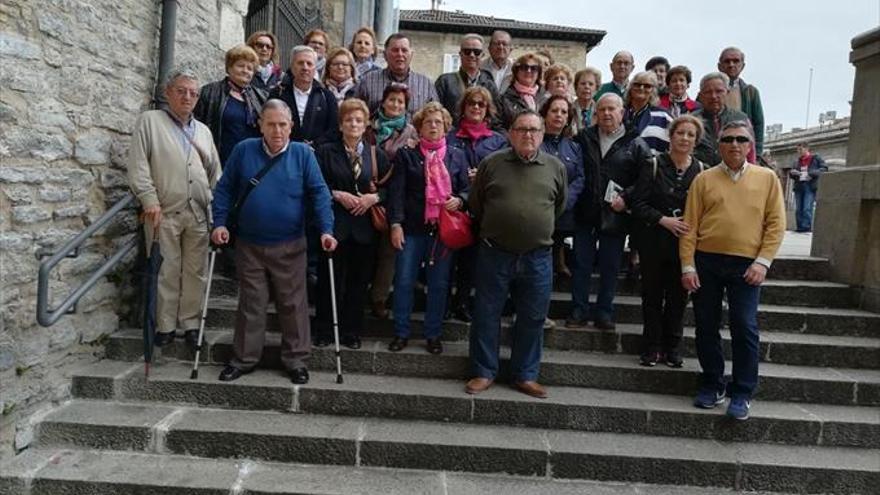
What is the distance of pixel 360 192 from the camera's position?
471 cm

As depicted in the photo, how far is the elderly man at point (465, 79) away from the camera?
561 cm

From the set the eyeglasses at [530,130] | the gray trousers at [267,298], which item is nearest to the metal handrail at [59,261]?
the gray trousers at [267,298]

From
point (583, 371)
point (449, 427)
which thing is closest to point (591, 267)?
point (583, 371)

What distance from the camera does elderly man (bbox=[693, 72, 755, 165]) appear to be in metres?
4.95

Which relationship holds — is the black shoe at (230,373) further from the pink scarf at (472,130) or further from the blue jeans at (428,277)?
the pink scarf at (472,130)

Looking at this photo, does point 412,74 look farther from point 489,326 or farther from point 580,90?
point 489,326

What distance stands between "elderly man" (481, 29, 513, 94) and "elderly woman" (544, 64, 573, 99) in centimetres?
44

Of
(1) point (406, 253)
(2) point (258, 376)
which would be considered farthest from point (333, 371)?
(1) point (406, 253)

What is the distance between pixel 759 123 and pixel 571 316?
265 centimetres

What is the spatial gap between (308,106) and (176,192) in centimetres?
122

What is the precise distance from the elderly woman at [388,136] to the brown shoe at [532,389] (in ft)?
4.02

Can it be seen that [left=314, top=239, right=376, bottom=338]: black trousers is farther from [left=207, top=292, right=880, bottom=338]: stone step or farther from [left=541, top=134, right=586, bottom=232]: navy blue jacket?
[left=541, top=134, right=586, bottom=232]: navy blue jacket

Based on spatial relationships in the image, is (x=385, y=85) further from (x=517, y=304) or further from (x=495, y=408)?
(x=495, y=408)

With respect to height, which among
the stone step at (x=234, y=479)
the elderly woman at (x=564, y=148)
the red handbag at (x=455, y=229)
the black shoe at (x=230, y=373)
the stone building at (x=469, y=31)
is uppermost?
the stone building at (x=469, y=31)
